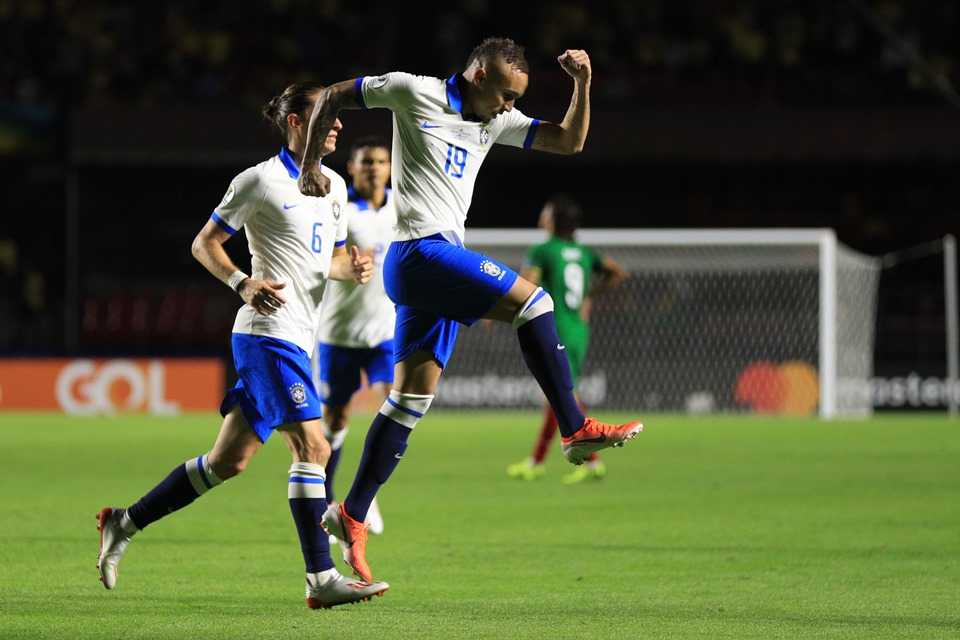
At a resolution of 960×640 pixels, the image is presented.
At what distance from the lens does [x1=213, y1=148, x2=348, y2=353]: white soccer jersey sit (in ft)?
16.7

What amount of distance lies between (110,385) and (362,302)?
41.6 ft

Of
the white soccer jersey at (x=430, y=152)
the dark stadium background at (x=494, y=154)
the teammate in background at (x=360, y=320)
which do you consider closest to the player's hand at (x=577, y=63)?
the white soccer jersey at (x=430, y=152)

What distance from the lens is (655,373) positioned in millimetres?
19094

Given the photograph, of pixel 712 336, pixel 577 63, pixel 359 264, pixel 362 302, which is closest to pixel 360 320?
pixel 362 302

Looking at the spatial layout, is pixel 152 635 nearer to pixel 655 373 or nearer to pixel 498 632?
pixel 498 632

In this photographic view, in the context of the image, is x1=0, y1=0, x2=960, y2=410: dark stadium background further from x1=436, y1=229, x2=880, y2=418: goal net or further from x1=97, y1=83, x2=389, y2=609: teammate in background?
x1=97, y1=83, x2=389, y2=609: teammate in background

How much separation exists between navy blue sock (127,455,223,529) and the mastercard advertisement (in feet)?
46.4

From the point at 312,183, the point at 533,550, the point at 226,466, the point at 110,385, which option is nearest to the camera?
the point at 312,183

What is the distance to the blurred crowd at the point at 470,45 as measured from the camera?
2370 centimetres

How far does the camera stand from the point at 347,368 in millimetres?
7734

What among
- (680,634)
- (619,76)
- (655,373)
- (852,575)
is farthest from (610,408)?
(680,634)

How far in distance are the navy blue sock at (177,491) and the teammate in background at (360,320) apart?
2.15m

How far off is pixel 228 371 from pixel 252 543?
43.2 ft

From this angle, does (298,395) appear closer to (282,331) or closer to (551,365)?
(282,331)
